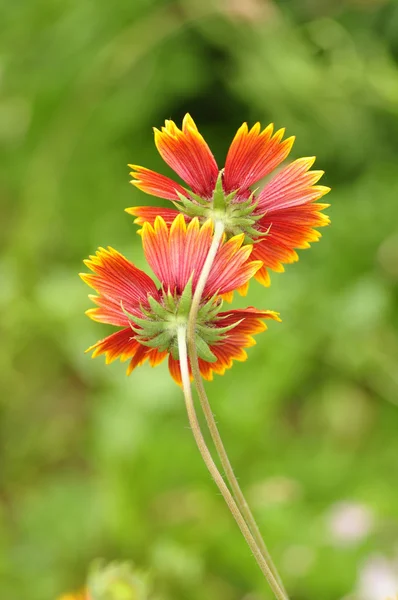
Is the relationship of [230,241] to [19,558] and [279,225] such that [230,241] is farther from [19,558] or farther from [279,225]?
[19,558]

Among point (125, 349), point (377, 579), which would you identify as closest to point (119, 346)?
point (125, 349)

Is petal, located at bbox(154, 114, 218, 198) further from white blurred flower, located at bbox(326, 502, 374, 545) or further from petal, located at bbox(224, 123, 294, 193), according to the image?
white blurred flower, located at bbox(326, 502, 374, 545)

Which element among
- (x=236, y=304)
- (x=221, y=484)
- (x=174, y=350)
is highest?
(x=236, y=304)

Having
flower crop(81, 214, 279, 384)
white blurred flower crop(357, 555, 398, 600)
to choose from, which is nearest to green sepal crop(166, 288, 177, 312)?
flower crop(81, 214, 279, 384)

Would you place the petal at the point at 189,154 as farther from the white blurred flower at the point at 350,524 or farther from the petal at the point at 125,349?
the white blurred flower at the point at 350,524

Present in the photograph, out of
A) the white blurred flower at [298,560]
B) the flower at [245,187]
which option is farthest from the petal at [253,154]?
the white blurred flower at [298,560]

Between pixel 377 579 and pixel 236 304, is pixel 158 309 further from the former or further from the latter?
pixel 236 304
